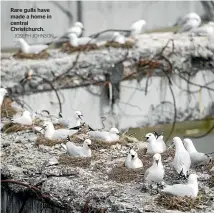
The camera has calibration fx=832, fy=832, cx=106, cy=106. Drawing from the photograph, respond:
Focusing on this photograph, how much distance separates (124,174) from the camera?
7.09m

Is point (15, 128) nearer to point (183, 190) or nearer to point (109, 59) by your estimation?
point (183, 190)

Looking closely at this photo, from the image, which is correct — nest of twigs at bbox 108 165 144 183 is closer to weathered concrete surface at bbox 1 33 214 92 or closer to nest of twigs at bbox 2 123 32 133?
nest of twigs at bbox 2 123 32 133

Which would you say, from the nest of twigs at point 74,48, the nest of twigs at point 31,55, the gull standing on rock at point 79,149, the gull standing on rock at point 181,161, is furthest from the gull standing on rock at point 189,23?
the gull standing on rock at point 181,161

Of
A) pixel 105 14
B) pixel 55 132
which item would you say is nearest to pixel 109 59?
pixel 105 14

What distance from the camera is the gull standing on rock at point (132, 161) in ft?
23.5

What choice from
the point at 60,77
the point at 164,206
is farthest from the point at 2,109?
the point at 164,206

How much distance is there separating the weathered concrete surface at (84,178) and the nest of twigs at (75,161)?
0.04 meters

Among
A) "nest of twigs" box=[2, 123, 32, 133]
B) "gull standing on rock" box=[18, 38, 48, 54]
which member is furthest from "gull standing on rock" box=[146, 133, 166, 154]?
"gull standing on rock" box=[18, 38, 48, 54]

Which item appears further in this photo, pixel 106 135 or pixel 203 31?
pixel 203 31

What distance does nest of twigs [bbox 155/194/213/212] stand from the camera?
6184mm

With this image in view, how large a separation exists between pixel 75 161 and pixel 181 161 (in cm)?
107

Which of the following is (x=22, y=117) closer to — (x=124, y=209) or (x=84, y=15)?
(x=124, y=209)

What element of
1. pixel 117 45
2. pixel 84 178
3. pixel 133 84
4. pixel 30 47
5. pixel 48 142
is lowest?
pixel 84 178

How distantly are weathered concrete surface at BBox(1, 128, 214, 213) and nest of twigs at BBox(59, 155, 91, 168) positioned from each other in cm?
4
